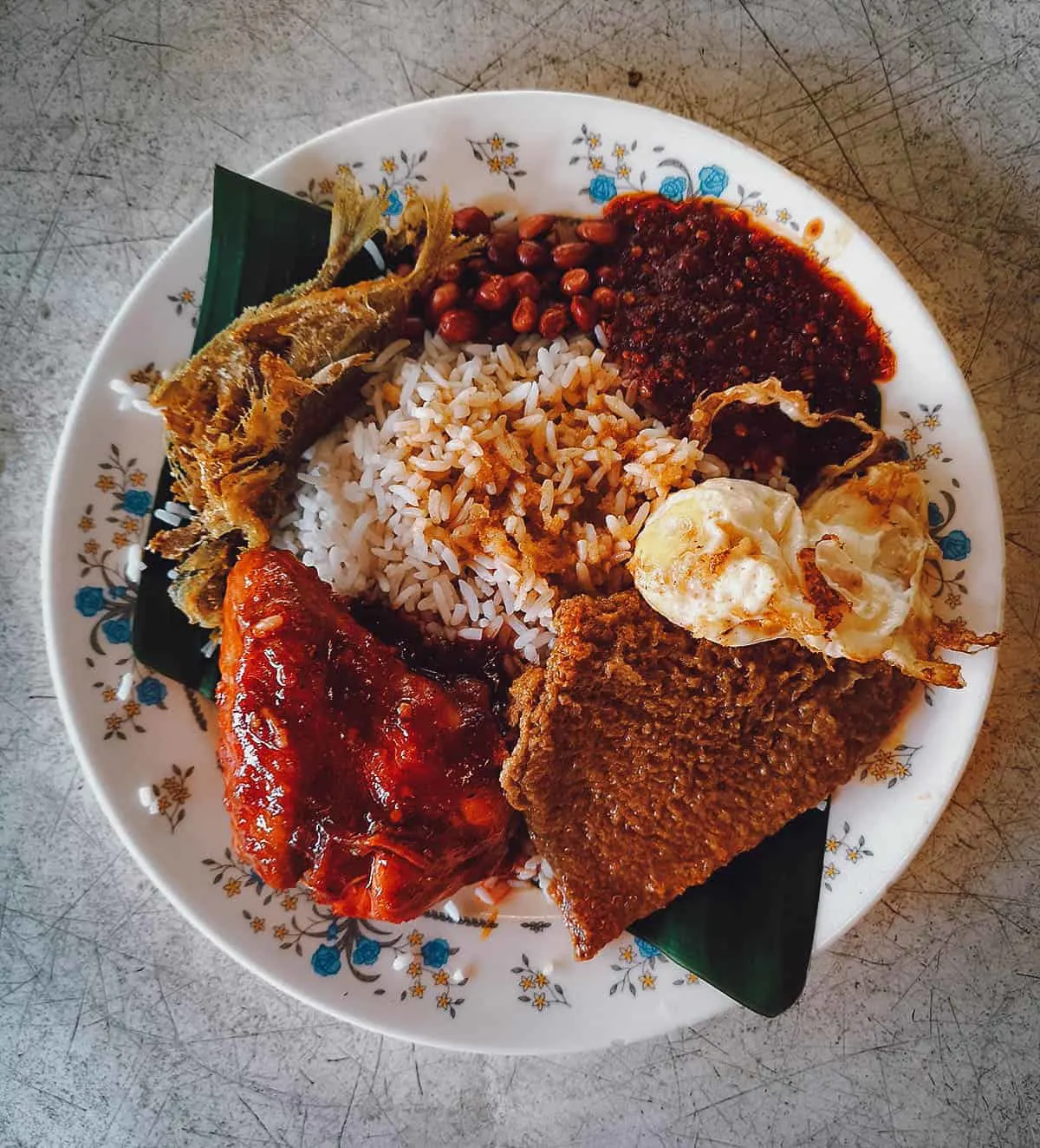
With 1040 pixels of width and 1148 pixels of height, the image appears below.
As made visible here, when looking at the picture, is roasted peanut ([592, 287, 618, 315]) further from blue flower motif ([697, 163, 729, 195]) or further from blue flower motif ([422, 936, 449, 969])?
blue flower motif ([422, 936, 449, 969])

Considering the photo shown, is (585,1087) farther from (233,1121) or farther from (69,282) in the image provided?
(69,282)

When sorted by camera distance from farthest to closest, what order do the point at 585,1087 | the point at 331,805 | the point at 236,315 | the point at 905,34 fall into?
1. the point at 585,1087
2. the point at 905,34
3. the point at 236,315
4. the point at 331,805

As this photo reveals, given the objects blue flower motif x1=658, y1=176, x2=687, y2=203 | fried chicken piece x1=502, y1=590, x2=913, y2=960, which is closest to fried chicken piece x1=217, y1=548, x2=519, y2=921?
fried chicken piece x1=502, y1=590, x2=913, y2=960

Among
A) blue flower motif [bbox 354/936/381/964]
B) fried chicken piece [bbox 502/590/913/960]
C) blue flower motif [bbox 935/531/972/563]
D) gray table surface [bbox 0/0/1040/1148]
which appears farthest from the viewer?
gray table surface [bbox 0/0/1040/1148]

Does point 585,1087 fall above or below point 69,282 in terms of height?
below

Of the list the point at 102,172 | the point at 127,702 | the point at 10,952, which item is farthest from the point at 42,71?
the point at 10,952

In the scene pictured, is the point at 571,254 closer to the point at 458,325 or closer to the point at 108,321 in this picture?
the point at 458,325
